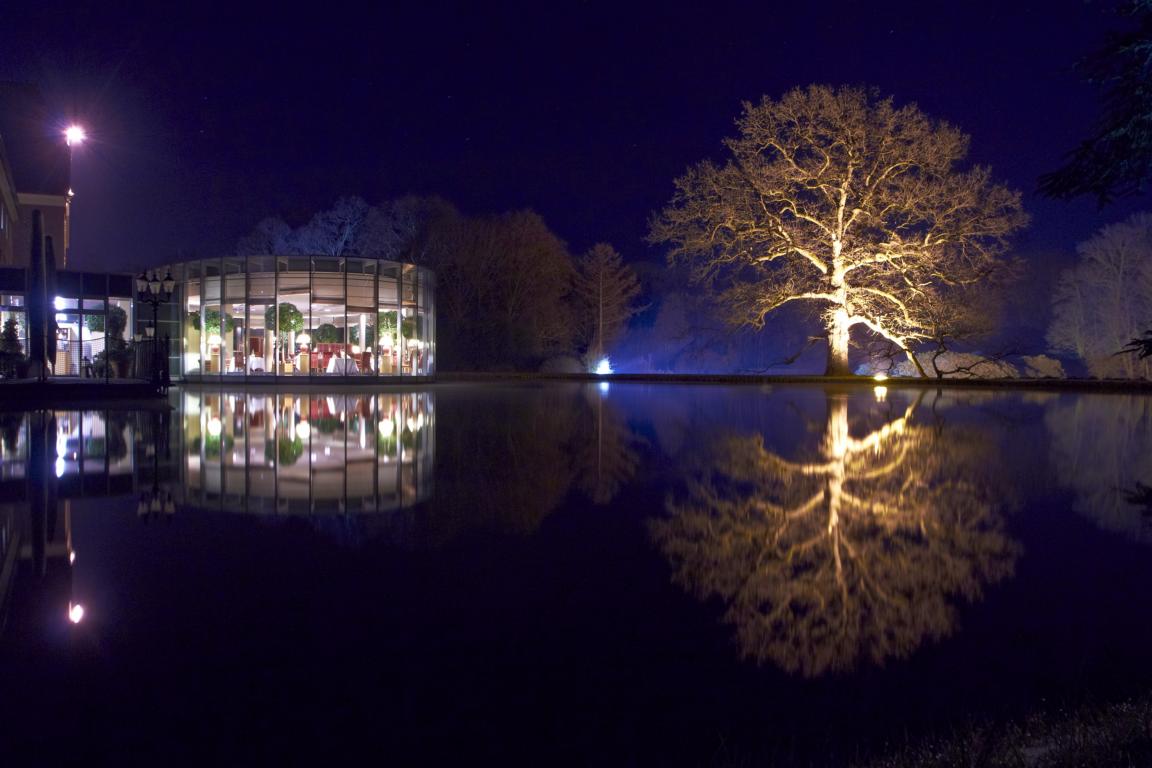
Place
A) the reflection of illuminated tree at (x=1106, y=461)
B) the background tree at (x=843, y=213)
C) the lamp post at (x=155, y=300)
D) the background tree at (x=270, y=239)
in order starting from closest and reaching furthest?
the reflection of illuminated tree at (x=1106, y=461) → the lamp post at (x=155, y=300) → the background tree at (x=843, y=213) → the background tree at (x=270, y=239)

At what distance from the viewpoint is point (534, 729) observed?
217 centimetres

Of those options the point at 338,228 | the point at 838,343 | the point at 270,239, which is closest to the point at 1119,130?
the point at 838,343

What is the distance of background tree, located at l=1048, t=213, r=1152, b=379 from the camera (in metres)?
41.4

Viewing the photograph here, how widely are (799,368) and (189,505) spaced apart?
2042 inches

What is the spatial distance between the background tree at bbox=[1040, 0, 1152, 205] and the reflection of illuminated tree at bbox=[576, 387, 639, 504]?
5028 mm

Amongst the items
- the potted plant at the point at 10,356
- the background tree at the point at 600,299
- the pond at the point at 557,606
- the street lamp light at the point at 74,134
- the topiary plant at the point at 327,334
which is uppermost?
the street lamp light at the point at 74,134

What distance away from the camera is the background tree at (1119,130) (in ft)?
21.9

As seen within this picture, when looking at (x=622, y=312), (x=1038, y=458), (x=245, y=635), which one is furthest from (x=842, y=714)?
(x=622, y=312)

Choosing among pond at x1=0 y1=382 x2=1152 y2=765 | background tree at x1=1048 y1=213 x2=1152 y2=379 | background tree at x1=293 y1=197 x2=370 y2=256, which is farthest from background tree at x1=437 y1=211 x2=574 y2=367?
pond at x1=0 y1=382 x2=1152 y2=765

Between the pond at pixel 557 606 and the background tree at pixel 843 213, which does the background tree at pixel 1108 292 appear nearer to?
the background tree at pixel 843 213

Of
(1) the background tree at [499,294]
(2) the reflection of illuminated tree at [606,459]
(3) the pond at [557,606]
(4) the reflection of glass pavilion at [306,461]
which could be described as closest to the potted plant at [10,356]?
(4) the reflection of glass pavilion at [306,461]

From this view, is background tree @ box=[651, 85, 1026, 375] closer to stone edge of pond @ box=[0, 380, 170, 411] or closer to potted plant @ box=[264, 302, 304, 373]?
potted plant @ box=[264, 302, 304, 373]

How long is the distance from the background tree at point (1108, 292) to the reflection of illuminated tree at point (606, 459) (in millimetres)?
39910

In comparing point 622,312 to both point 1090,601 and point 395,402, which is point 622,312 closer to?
point 395,402
